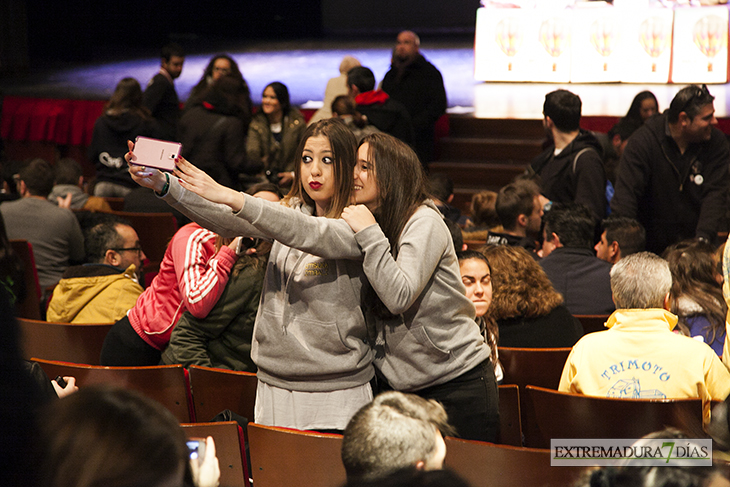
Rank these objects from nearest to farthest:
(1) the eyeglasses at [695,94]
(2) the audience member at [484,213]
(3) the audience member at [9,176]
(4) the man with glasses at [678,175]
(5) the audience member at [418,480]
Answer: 1. (5) the audience member at [418,480]
2. (1) the eyeglasses at [695,94]
3. (4) the man with glasses at [678,175]
4. (2) the audience member at [484,213]
5. (3) the audience member at [9,176]

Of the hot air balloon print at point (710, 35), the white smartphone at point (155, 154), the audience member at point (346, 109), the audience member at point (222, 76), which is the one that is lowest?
the white smartphone at point (155, 154)

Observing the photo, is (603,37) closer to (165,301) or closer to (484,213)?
(484,213)

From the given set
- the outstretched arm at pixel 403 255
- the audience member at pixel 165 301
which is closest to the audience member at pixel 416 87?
the audience member at pixel 165 301

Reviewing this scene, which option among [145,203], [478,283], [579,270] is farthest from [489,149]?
[478,283]

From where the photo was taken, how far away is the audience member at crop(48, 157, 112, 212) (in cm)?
518

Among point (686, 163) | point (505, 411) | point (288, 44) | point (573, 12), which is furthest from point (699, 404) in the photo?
point (288, 44)

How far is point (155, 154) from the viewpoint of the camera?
182 cm

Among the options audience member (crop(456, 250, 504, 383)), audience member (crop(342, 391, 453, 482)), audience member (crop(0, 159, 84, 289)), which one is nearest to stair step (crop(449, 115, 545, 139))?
audience member (crop(0, 159, 84, 289))

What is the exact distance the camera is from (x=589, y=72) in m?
9.08

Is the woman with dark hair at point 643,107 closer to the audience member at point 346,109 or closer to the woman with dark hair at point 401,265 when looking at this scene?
the audience member at point 346,109

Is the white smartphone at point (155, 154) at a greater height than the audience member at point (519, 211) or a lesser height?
greater

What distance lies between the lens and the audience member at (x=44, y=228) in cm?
430

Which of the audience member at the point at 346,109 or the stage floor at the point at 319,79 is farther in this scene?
the stage floor at the point at 319,79

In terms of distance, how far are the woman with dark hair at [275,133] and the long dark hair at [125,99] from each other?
2.76ft
